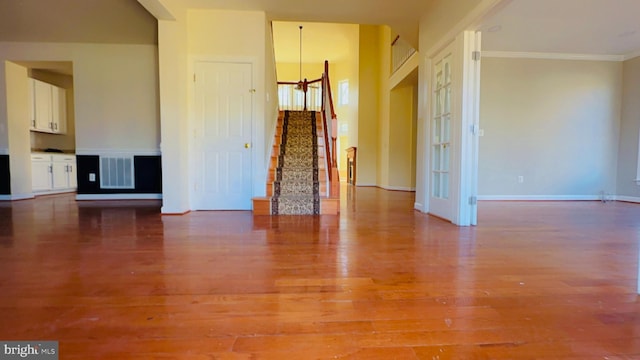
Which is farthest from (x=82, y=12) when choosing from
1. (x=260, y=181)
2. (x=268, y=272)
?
(x=268, y=272)

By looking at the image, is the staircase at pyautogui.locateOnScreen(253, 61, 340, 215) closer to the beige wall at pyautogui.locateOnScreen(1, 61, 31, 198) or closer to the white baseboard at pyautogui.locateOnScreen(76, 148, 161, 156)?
the white baseboard at pyautogui.locateOnScreen(76, 148, 161, 156)

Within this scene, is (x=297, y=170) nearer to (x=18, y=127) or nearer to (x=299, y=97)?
(x=18, y=127)

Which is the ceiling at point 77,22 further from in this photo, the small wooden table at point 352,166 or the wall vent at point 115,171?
the small wooden table at point 352,166

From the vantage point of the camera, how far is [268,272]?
6.66 ft

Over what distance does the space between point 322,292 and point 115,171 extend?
5.62 metres

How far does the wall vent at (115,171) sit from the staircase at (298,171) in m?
2.69

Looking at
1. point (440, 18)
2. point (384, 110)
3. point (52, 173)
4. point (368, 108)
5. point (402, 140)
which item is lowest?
point (52, 173)

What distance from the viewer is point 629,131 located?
20.1 feet

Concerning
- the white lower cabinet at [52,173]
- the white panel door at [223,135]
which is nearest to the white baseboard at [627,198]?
the white panel door at [223,135]

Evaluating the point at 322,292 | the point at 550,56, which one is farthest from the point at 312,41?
the point at 322,292

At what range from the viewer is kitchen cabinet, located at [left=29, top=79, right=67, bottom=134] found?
21.8 feet

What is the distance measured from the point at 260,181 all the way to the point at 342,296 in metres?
3.24

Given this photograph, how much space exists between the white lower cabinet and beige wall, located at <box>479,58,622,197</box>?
8365mm

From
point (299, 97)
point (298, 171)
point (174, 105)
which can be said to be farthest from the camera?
point (299, 97)
